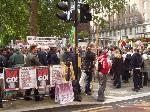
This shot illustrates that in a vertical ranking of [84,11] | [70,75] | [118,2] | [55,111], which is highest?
[118,2]

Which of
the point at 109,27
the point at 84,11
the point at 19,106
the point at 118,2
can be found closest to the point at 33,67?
the point at 19,106

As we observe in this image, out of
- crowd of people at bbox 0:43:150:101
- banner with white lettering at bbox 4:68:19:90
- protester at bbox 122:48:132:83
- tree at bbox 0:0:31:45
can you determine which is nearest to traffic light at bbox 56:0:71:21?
crowd of people at bbox 0:43:150:101

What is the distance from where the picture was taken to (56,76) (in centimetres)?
1641

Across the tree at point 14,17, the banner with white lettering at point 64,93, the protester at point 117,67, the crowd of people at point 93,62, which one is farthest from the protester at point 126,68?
the tree at point 14,17

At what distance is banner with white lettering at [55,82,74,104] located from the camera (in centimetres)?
1614

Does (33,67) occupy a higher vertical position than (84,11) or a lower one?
lower

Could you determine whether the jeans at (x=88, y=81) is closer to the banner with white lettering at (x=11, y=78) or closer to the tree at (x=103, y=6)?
the banner with white lettering at (x=11, y=78)

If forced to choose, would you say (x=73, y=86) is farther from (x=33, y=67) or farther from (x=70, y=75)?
(x=33, y=67)

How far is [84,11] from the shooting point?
1662cm

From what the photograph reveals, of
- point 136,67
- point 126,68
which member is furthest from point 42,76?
point 126,68

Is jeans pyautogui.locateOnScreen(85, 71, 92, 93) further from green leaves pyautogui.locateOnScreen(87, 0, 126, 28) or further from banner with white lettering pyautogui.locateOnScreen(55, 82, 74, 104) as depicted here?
green leaves pyautogui.locateOnScreen(87, 0, 126, 28)

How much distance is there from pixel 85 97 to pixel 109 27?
62565 mm

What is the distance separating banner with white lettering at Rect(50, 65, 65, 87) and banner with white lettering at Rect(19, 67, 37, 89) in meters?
0.69

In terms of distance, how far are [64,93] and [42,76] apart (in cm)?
95
